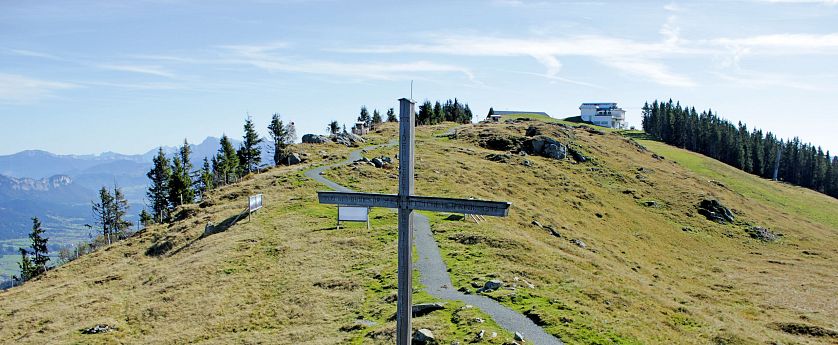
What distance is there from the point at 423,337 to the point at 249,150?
3727 inches

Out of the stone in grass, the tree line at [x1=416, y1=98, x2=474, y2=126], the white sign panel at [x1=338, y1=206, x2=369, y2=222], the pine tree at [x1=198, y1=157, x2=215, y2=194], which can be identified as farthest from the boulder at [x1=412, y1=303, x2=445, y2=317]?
the tree line at [x1=416, y1=98, x2=474, y2=126]

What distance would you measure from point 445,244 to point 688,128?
175 meters

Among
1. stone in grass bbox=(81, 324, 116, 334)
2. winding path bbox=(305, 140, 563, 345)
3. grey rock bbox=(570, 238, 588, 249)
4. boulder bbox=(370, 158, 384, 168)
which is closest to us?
winding path bbox=(305, 140, 563, 345)

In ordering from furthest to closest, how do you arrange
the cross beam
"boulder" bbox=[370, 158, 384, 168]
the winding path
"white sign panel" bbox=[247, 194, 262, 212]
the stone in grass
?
"boulder" bbox=[370, 158, 384, 168], "white sign panel" bbox=[247, 194, 262, 212], the stone in grass, the winding path, the cross beam

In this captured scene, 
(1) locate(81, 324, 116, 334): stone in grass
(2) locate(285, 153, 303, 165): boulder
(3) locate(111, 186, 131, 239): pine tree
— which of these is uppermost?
(2) locate(285, 153, 303, 165): boulder

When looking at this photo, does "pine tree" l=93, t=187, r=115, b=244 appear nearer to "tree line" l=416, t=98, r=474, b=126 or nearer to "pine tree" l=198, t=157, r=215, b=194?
"pine tree" l=198, t=157, r=215, b=194

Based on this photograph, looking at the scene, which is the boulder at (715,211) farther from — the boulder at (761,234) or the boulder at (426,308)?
the boulder at (426,308)

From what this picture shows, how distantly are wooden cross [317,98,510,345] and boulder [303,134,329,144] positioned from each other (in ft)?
322

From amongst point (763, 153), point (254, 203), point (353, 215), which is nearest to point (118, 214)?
point (254, 203)

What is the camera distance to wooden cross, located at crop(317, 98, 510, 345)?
50.3 ft

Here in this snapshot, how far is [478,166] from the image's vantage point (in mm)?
88500

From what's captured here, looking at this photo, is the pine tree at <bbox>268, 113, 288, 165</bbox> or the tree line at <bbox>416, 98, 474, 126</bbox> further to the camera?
Result: the tree line at <bbox>416, 98, 474, 126</bbox>

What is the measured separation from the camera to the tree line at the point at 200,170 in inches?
3627

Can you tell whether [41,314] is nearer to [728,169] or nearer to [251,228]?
[251,228]
